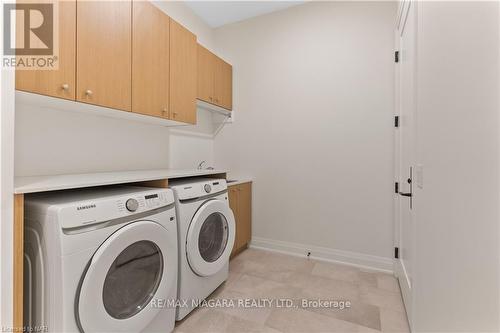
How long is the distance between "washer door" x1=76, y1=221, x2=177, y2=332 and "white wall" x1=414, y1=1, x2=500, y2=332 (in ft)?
4.32

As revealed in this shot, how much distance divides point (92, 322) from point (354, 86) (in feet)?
8.67

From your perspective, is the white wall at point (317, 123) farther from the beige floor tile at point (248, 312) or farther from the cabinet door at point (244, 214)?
the beige floor tile at point (248, 312)

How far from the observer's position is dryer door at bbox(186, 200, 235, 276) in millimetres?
1592

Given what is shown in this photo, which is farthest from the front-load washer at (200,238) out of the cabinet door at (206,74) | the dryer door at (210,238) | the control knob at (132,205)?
the cabinet door at (206,74)

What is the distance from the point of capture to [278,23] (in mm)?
2754

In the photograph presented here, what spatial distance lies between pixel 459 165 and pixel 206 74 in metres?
A: 2.29

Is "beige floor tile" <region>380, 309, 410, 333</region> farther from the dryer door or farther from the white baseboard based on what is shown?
the dryer door

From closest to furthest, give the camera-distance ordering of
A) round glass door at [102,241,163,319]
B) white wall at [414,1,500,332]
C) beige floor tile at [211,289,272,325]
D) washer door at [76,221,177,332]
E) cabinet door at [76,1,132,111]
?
white wall at [414,1,500,332], washer door at [76,221,177,332], round glass door at [102,241,163,319], cabinet door at [76,1,132,111], beige floor tile at [211,289,272,325]

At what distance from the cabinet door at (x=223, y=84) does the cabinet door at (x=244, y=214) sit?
101 centimetres

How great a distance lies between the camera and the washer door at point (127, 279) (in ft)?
3.20

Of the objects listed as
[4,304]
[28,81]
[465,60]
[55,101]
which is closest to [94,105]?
[55,101]

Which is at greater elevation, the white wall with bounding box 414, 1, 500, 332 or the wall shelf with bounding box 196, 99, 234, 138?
the wall shelf with bounding box 196, 99, 234, 138

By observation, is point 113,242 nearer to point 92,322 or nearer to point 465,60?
point 92,322

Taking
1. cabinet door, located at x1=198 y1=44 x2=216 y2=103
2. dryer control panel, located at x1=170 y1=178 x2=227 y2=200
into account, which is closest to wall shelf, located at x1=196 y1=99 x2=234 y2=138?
cabinet door, located at x1=198 y1=44 x2=216 y2=103
